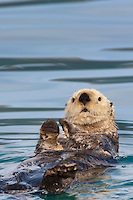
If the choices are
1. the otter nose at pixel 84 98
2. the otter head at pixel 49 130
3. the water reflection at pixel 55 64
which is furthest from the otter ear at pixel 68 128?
the water reflection at pixel 55 64

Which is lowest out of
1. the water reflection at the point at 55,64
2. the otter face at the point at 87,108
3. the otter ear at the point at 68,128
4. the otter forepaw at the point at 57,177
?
the otter forepaw at the point at 57,177

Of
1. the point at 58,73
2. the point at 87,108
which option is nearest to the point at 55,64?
the point at 58,73

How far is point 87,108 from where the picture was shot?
255 inches

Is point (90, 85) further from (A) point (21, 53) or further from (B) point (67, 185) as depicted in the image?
(B) point (67, 185)

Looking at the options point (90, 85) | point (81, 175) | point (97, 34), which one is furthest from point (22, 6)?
point (81, 175)

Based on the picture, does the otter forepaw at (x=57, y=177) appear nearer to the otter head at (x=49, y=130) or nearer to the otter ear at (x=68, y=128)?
the otter head at (x=49, y=130)

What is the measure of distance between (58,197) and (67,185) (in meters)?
0.23

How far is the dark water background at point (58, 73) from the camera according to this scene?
6.32m

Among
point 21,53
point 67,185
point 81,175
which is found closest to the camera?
point 67,185

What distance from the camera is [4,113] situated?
30.5 ft

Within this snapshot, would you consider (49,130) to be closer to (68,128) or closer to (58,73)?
(68,128)

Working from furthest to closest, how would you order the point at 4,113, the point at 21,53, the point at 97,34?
the point at 97,34, the point at 21,53, the point at 4,113

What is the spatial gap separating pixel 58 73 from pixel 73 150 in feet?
18.4

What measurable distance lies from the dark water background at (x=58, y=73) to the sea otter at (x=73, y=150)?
0.52ft
